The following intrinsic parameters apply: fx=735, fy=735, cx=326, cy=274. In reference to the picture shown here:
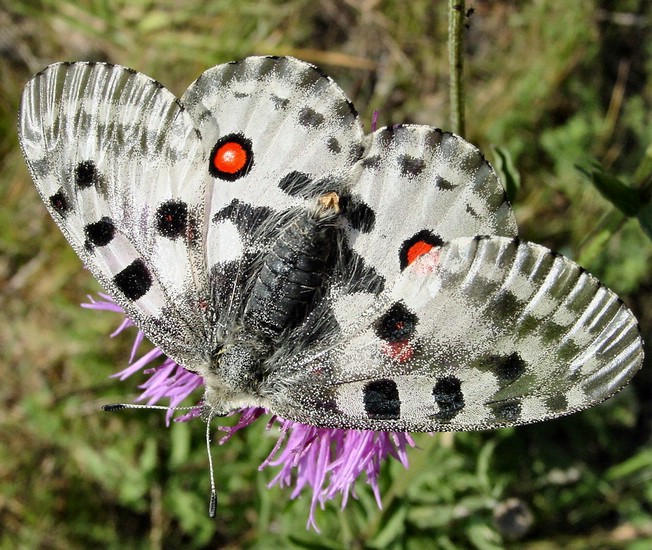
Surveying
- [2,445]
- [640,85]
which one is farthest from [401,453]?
[640,85]

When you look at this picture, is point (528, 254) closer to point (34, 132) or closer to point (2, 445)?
point (34, 132)

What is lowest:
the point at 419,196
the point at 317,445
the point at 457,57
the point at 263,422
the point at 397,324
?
the point at 263,422

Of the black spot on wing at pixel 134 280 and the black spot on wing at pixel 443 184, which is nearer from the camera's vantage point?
the black spot on wing at pixel 443 184

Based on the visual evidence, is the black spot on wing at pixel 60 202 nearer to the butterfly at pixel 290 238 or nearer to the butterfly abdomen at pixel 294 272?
the butterfly at pixel 290 238

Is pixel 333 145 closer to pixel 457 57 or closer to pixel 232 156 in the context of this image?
pixel 232 156

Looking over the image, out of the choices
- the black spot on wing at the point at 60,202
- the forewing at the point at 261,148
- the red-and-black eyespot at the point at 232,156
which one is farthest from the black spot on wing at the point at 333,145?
the black spot on wing at the point at 60,202

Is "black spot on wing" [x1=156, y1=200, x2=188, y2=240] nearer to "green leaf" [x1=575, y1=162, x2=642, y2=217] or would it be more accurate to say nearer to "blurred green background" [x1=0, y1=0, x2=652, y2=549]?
"green leaf" [x1=575, y1=162, x2=642, y2=217]

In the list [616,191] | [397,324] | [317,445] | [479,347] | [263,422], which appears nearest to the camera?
[479,347]

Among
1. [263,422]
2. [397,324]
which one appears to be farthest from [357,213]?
[263,422]
